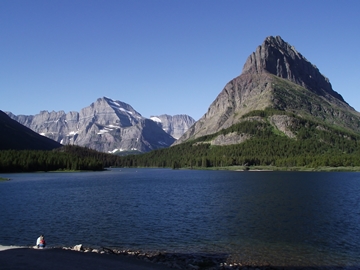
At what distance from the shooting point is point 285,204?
85312mm

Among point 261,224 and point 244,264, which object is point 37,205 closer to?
point 261,224

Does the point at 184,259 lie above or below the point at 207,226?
below

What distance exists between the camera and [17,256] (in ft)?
118

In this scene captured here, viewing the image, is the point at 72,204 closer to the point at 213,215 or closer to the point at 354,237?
the point at 213,215

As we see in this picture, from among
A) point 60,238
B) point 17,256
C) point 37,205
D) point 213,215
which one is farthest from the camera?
point 37,205

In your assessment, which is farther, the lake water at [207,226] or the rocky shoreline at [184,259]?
the lake water at [207,226]

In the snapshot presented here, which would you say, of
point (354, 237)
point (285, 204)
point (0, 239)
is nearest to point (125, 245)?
point (0, 239)

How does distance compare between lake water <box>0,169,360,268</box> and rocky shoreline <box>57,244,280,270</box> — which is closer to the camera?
rocky shoreline <box>57,244,280,270</box>

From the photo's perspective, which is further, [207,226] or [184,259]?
[207,226]

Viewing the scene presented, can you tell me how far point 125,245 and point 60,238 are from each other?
10957mm

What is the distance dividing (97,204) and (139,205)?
36.8 ft

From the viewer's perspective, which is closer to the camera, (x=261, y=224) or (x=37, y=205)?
(x=261, y=224)

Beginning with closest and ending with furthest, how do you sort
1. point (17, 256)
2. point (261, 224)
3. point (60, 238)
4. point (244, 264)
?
point (17, 256) < point (244, 264) < point (60, 238) < point (261, 224)

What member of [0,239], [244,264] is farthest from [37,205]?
[244,264]
